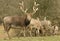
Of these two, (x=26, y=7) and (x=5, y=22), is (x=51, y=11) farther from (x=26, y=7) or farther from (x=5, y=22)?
(x=5, y=22)

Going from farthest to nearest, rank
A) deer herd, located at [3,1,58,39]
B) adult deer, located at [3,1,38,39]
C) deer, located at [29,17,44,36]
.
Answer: deer, located at [29,17,44,36] → deer herd, located at [3,1,58,39] → adult deer, located at [3,1,38,39]

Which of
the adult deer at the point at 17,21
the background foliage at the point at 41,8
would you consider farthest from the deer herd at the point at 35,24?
the background foliage at the point at 41,8

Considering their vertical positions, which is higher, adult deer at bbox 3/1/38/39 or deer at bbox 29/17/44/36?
adult deer at bbox 3/1/38/39

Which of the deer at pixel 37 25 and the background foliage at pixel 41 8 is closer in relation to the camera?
the deer at pixel 37 25

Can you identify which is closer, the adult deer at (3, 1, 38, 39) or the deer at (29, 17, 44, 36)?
the adult deer at (3, 1, 38, 39)

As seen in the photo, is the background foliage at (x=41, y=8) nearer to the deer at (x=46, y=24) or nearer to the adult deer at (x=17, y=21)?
the deer at (x=46, y=24)

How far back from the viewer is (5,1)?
24.4 meters

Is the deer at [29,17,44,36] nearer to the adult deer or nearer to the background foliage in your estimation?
the background foliage

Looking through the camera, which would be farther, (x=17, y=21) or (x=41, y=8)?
(x=41, y=8)

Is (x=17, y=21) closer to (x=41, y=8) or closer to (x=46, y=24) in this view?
(x=46, y=24)

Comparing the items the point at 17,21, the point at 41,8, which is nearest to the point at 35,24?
the point at 41,8

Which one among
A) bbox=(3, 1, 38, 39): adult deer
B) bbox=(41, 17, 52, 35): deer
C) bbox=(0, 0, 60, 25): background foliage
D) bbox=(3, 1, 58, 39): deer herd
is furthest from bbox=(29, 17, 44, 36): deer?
bbox=(3, 1, 38, 39): adult deer

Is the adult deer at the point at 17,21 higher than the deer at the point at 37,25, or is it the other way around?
the adult deer at the point at 17,21

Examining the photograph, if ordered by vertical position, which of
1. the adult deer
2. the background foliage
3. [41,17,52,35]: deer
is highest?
the background foliage
